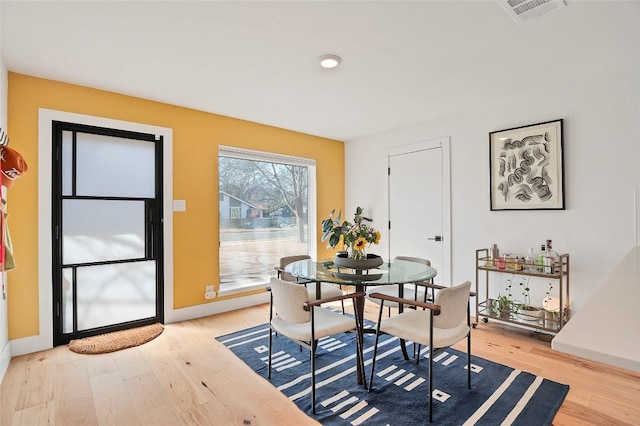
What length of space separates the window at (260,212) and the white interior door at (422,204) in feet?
4.07

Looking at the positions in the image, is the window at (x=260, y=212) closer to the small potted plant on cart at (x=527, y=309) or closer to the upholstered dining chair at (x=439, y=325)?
the upholstered dining chair at (x=439, y=325)

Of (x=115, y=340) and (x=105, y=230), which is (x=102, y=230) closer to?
(x=105, y=230)

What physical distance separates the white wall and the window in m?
2.13

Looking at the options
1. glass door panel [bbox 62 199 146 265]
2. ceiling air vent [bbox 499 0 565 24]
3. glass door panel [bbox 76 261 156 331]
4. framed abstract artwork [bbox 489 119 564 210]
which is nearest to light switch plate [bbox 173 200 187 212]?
glass door panel [bbox 62 199 146 265]

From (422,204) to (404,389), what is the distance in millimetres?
2576

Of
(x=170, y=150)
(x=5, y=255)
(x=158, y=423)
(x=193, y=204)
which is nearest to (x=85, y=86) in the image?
(x=170, y=150)

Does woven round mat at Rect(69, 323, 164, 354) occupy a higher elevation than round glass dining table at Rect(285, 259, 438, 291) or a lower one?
lower

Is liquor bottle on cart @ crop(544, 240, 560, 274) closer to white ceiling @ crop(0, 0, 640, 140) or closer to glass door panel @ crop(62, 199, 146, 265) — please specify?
white ceiling @ crop(0, 0, 640, 140)

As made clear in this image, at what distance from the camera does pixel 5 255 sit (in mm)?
2148

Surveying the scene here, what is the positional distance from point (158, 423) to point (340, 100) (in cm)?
312

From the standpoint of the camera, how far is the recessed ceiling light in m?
2.48

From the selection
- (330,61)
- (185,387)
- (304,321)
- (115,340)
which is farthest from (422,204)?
(115,340)

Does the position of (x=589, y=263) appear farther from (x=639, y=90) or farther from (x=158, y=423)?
(x=158, y=423)

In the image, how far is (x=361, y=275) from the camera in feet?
7.92
